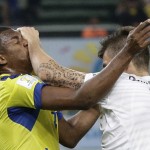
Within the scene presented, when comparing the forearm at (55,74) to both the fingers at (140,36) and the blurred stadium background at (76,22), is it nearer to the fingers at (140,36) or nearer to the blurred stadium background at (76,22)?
the fingers at (140,36)

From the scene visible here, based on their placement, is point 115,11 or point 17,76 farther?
point 115,11

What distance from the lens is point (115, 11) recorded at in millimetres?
13281

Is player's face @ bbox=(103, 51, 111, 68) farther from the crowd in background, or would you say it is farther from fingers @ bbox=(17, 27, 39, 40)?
the crowd in background

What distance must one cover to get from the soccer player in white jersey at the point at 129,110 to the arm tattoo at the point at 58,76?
0.21 metres

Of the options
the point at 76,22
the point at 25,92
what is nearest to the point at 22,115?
the point at 25,92

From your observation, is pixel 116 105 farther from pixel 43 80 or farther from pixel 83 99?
pixel 43 80

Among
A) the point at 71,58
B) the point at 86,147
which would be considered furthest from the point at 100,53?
the point at 71,58

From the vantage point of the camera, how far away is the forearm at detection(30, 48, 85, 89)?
3.87m

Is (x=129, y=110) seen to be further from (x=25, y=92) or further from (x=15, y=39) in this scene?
(x=15, y=39)

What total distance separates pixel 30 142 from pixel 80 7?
33.3 ft

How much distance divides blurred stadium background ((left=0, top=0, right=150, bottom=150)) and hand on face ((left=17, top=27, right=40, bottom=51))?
5616 millimetres

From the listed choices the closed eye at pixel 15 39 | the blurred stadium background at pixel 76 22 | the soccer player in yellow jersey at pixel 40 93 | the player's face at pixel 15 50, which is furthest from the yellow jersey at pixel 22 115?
→ the blurred stadium background at pixel 76 22

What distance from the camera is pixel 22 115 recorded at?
4035 millimetres

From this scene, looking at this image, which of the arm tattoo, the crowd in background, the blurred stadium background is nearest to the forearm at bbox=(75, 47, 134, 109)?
the arm tattoo
